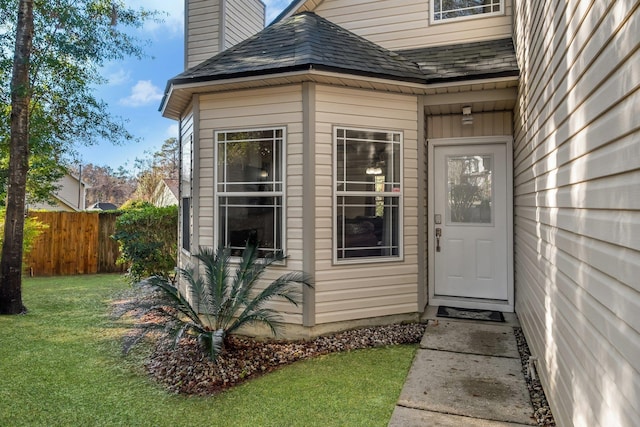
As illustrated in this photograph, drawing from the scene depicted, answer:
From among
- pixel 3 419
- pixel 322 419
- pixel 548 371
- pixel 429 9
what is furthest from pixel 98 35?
pixel 548 371

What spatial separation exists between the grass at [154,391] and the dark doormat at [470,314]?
1.25m

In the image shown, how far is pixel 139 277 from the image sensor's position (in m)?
7.32

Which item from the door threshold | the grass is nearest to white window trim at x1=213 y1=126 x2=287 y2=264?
the grass

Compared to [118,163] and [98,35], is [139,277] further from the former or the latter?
[118,163]

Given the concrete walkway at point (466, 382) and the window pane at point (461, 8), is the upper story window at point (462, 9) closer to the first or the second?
the window pane at point (461, 8)

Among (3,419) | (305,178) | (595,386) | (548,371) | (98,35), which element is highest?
(98,35)

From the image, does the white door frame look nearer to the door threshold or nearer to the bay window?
the door threshold

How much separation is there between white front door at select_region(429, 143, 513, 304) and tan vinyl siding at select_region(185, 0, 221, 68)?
4.46 metres

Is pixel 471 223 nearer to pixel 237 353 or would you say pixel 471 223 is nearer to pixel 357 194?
pixel 357 194

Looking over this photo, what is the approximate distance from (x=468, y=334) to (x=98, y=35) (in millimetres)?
6751

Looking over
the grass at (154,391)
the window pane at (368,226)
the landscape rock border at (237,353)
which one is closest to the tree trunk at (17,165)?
the grass at (154,391)

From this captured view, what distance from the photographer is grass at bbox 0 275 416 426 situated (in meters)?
2.77

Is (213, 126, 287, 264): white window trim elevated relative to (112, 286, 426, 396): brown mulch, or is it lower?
elevated

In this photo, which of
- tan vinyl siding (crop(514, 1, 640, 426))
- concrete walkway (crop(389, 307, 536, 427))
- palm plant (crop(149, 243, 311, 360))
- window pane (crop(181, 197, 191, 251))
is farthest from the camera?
window pane (crop(181, 197, 191, 251))
